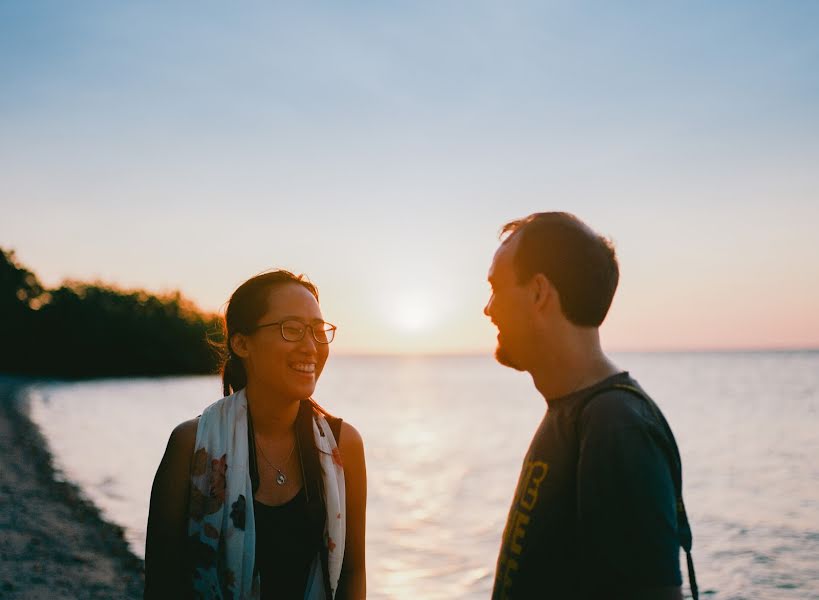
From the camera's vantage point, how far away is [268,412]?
3.29 meters

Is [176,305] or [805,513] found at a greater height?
[176,305]

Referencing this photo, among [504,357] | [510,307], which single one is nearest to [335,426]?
[504,357]

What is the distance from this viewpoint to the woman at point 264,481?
2.90 metres

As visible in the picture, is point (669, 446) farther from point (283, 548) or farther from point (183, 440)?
point (183, 440)

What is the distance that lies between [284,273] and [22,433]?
1974 cm

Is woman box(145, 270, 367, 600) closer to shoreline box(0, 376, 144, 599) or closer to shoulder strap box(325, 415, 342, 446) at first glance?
shoulder strap box(325, 415, 342, 446)

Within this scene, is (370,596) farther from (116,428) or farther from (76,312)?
(76,312)

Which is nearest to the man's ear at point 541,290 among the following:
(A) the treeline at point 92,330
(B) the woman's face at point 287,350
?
(B) the woman's face at point 287,350

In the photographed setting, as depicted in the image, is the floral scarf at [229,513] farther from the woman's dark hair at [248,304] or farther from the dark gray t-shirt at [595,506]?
the dark gray t-shirt at [595,506]

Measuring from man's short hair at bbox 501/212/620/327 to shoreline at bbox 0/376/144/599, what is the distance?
7.26 m

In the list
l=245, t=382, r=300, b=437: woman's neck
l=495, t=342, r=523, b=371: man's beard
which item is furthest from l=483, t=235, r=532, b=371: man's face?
l=245, t=382, r=300, b=437: woman's neck

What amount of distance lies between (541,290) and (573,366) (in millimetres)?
284

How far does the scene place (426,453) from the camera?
22.9 meters

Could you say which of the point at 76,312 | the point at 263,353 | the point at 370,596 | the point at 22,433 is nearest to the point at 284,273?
the point at 263,353
